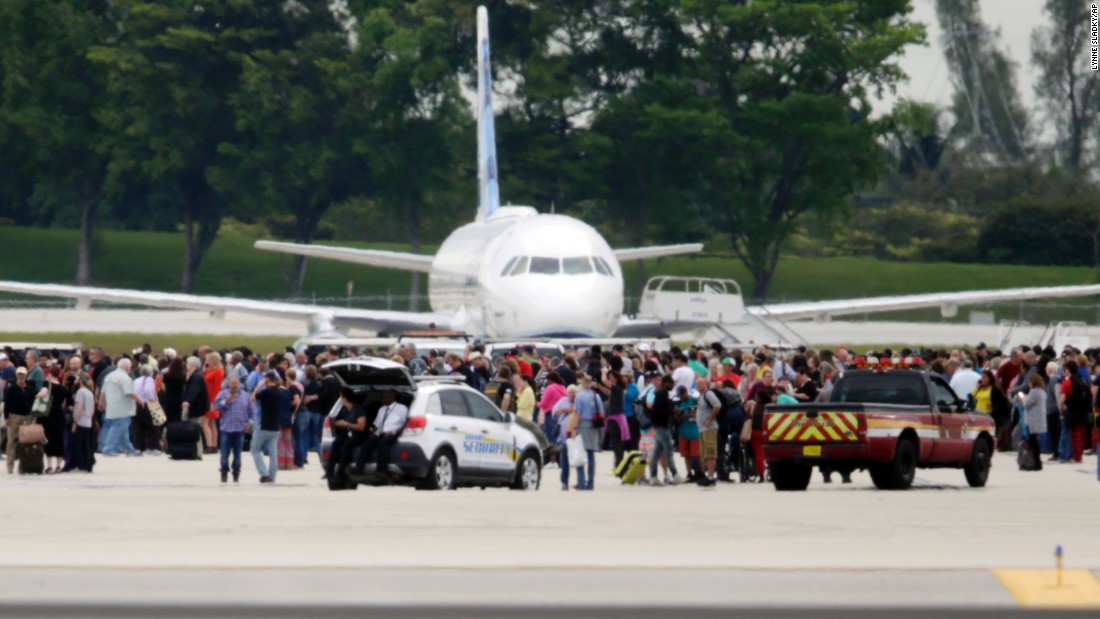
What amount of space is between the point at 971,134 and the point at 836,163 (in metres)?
13.6

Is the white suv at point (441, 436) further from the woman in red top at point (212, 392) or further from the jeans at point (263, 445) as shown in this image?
the woman in red top at point (212, 392)

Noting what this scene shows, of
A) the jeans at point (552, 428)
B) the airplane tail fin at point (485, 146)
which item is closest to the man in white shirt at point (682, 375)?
the jeans at point (552, 428)

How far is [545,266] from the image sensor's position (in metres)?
39.0

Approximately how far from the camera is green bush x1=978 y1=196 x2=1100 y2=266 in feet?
266

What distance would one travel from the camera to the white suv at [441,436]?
875 inches

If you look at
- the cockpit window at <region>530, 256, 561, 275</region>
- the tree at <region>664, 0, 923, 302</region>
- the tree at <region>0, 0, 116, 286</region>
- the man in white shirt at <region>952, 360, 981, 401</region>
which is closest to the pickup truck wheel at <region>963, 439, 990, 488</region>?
the man in white shirt at <region>952, 360, 981, 401</region>

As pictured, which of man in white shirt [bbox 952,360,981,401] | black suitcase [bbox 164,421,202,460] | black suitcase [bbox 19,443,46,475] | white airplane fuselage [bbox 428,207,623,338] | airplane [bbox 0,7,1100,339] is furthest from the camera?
airplane [bbox 0,7,1100,339]

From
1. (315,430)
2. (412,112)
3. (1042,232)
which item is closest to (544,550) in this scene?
(315,430)

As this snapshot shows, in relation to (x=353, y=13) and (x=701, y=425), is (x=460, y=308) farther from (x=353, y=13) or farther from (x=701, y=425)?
(x=353, y=13)

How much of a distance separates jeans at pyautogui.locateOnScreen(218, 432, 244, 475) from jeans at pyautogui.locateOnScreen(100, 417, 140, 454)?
4.98 meters

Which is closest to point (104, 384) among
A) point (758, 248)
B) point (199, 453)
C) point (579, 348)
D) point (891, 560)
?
point (199, 453)

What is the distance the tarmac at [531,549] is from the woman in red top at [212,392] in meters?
5.59

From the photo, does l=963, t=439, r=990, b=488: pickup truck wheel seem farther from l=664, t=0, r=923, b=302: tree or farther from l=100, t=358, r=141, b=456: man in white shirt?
l=664, t=0, r=923, b=302: tree

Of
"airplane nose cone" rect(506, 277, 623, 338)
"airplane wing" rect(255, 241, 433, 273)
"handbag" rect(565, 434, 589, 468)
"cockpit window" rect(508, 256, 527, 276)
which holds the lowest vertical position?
"handbag" rect(565, 434, 589, 468)
